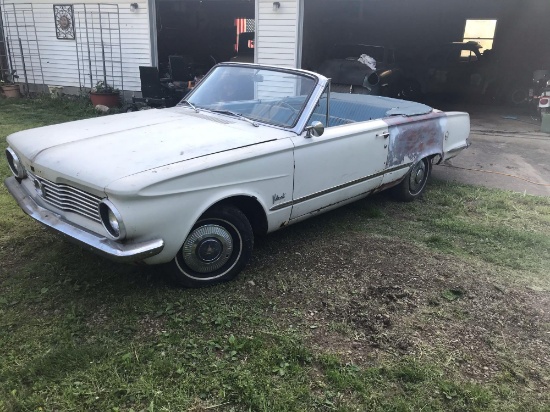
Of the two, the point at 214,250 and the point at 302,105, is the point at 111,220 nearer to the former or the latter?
the point at 214,250

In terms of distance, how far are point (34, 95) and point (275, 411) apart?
13.8 metres

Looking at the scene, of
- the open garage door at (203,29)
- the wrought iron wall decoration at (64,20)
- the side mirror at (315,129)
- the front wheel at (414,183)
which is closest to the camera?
the side mirror at (315,129)

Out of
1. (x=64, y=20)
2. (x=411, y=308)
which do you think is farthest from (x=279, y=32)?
(x=411, y=308)

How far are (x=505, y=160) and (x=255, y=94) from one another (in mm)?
5120

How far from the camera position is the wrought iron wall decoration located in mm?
12500

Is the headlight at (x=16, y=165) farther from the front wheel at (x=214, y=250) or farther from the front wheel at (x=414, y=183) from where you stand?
the front wheel at (x=414, y=183)

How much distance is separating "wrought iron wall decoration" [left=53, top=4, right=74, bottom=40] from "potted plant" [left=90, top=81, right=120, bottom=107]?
1939 mm

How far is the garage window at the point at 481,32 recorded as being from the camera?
18.6 metres

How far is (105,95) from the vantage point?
11695 mm

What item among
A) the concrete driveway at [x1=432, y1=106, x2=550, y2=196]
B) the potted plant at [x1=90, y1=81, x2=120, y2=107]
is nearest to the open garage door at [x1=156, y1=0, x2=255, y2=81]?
the potted plant at [x1=90, y1=81, x2=120, y2=107]

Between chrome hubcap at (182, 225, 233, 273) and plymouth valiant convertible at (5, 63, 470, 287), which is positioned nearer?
plymouth valiant convertible at (5, 63, 470, 287)

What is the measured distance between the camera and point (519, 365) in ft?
9.07

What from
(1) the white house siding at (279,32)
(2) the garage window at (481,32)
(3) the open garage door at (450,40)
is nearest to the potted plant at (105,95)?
(1) the white house siding at (279,32)

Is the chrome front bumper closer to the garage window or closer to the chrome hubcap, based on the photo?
the chrome hubcap
